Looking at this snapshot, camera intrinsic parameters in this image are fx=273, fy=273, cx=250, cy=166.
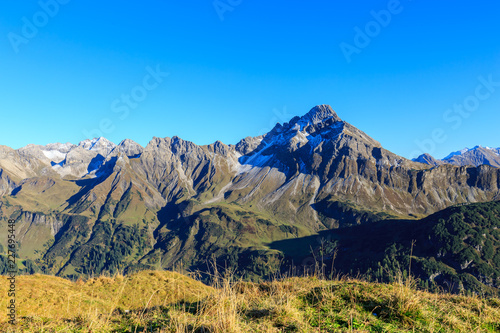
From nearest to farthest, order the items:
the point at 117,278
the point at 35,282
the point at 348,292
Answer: the point at 348,292, the point at 35,282, the point at 117,278

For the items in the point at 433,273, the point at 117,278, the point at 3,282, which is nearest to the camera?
the point at 3,282

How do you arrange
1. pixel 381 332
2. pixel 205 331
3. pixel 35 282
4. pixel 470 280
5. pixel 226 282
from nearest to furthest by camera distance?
1. pixel 205 331
2. pixel 381 332
3. pixel 226 282
4. pixel 35 282
5. pixel 470 280

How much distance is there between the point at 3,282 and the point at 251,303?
15.7 metres

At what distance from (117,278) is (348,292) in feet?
63.3

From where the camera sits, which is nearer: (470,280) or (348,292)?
(348,292)

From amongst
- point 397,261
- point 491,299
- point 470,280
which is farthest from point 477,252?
point 491,299

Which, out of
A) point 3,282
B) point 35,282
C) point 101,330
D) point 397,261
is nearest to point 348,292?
point 101,330

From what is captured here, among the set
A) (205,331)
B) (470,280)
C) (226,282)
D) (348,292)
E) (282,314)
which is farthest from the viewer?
(470,280)

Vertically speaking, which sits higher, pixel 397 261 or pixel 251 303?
pixel 251 303

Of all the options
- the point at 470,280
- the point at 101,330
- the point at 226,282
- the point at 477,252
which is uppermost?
the point at 226,282

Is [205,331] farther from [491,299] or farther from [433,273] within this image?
[433,273]

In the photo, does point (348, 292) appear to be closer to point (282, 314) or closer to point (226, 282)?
point (282, 314)

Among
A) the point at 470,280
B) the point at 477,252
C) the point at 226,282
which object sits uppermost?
the point at 226,282

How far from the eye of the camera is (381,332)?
259 inches
